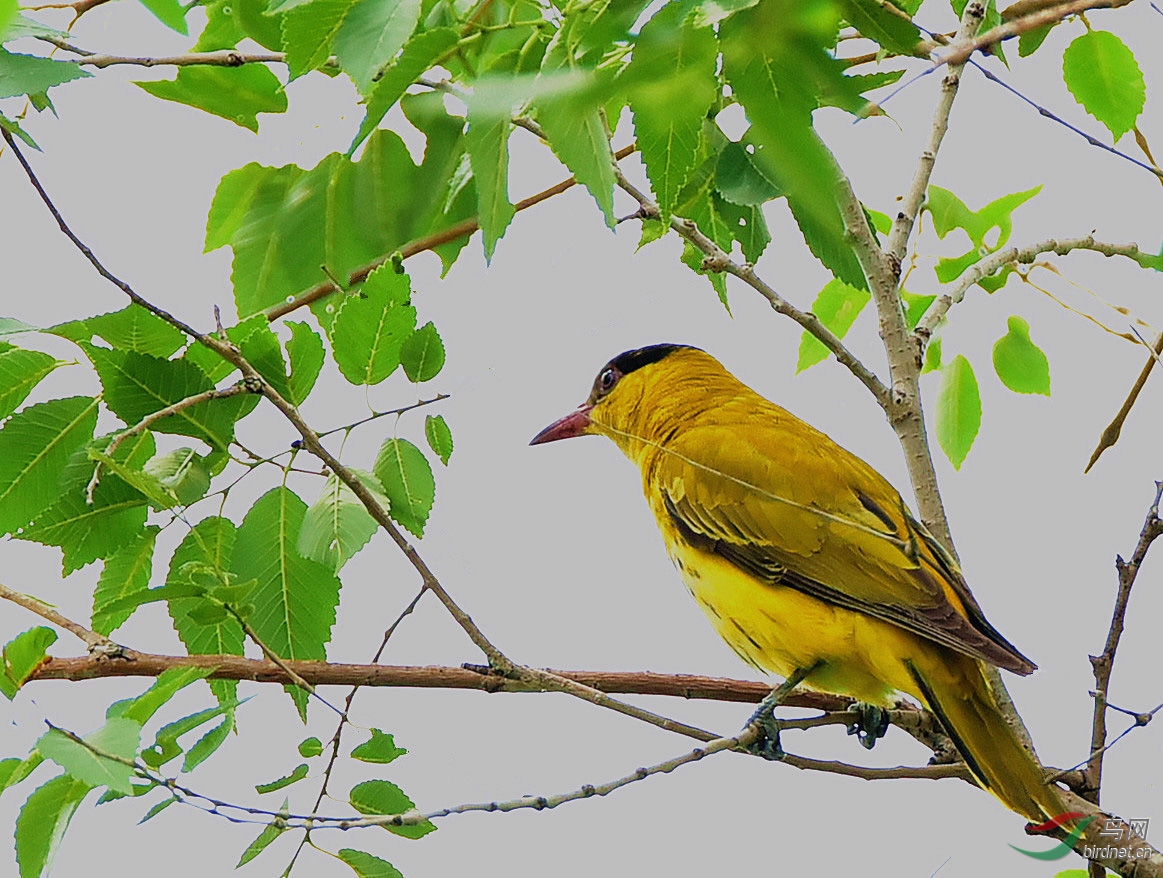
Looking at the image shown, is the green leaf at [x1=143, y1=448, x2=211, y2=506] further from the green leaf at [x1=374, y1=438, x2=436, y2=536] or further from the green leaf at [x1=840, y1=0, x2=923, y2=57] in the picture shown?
the green leaf at [x1=840, y1=0, x2=923, y2=57]

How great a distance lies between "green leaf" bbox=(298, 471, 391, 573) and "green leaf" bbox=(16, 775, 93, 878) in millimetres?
420

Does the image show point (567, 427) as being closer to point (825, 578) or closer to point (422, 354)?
point (825, 578)

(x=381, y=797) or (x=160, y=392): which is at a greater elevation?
(x=160, y=392)

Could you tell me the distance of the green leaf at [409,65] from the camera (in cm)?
142

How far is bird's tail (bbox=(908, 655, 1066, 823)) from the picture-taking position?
192cm

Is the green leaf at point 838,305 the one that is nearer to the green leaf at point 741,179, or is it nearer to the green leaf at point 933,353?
the green leaf at point 933,353

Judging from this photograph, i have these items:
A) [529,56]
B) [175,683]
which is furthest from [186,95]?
[175,683]

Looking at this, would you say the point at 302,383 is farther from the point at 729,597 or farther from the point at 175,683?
the point at 729,597

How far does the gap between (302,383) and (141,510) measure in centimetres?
30

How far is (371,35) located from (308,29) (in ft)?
0.60

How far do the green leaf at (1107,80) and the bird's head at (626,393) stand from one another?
148cm

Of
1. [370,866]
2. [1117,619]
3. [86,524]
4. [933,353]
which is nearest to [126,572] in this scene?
[86,524]

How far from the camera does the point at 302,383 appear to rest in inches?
69.7

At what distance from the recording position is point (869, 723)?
2.37 metres
